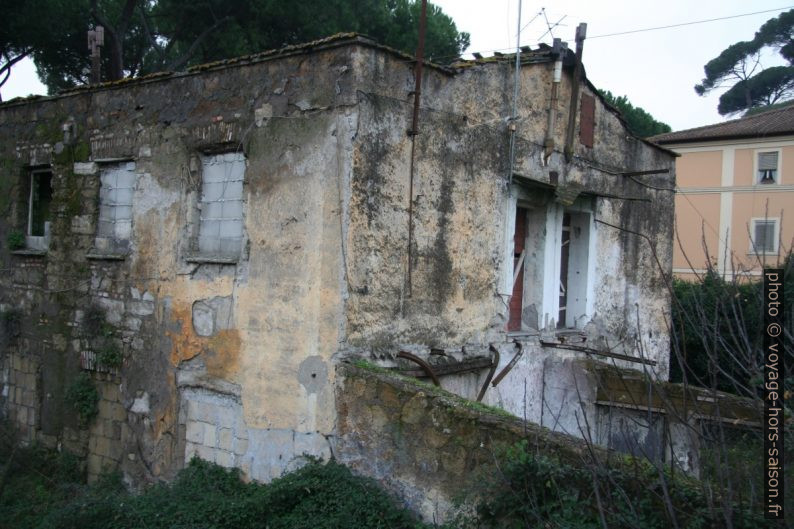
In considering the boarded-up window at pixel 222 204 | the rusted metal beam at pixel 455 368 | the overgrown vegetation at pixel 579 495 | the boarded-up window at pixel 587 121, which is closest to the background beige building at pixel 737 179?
the boarded-up window at pixel 587 121

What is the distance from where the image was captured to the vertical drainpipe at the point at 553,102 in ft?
29.1

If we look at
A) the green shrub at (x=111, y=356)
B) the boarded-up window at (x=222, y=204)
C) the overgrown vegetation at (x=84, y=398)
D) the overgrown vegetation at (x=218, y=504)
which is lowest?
the overgrown vegetation at (x=218, y=504)

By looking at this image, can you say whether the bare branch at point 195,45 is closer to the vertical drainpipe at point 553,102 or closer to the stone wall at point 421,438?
the vertical drainpipe at point 553,102

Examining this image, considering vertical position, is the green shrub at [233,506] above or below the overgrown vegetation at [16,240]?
below

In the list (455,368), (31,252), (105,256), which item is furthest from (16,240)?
(455,368)

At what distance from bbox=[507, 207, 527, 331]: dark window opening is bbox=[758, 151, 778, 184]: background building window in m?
18.1

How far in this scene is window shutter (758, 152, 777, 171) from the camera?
2333cm

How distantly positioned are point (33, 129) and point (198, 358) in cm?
477

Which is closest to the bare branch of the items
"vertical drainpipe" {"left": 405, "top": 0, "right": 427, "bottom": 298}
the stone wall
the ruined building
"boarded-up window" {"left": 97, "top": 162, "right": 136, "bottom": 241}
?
the ruined building

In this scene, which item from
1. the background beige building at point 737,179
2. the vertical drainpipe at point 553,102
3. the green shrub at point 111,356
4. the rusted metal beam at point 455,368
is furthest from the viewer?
the background beige building at point 737,179

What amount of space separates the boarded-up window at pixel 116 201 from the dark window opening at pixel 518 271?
496 cm

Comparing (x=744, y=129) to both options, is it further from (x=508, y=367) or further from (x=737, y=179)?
(x=508, y=367)

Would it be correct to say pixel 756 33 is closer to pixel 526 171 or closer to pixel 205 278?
pixel 526 171

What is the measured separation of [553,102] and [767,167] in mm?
18183
